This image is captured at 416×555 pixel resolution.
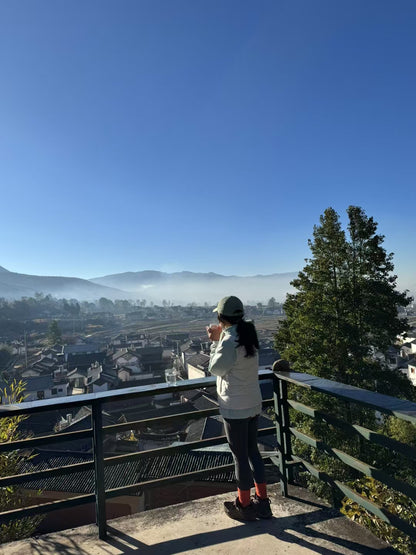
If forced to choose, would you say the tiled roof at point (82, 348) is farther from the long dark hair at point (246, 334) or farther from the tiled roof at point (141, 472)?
the long dark hair at point (246, 334)

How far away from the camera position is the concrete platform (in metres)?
2.00

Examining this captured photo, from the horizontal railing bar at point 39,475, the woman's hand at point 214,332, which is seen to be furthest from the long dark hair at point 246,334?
the horizontal railing bar at point 39,475

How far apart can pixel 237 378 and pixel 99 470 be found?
3.49ft

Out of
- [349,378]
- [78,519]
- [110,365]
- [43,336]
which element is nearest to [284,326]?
[349,378]

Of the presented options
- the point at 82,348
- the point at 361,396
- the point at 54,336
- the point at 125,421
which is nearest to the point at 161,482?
the point at 361,396

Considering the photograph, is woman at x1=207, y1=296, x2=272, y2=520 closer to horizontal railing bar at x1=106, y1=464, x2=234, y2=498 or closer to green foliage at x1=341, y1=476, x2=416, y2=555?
horizontal railing bar at x1=106, y1=464, x2=234, y2=498

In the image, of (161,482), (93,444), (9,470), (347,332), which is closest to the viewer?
(93,444)

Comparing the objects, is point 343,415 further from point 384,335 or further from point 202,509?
point 202,509

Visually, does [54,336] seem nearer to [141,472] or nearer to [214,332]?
[141,472]

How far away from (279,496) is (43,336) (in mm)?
82067

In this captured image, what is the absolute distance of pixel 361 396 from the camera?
1.83 metres

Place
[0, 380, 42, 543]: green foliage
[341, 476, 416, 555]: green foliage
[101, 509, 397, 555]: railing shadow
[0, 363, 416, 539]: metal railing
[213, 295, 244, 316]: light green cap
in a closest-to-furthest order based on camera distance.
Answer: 1. [0, 363, 416, 539]: metal railing
2. [101, 509, 397, 555]: railing shadow
3. [213, 295, 244, 316]: light green cap
4. [341, 476, 416, 555]: green foliage
5. [0, 380, 42, 543]: green foliage

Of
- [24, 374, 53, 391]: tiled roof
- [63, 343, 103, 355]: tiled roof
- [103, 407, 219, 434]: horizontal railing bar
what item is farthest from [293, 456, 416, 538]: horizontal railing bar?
[63, 343, 103, 355]: tiled roof

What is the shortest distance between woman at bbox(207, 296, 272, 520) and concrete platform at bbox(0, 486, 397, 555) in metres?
0.15
